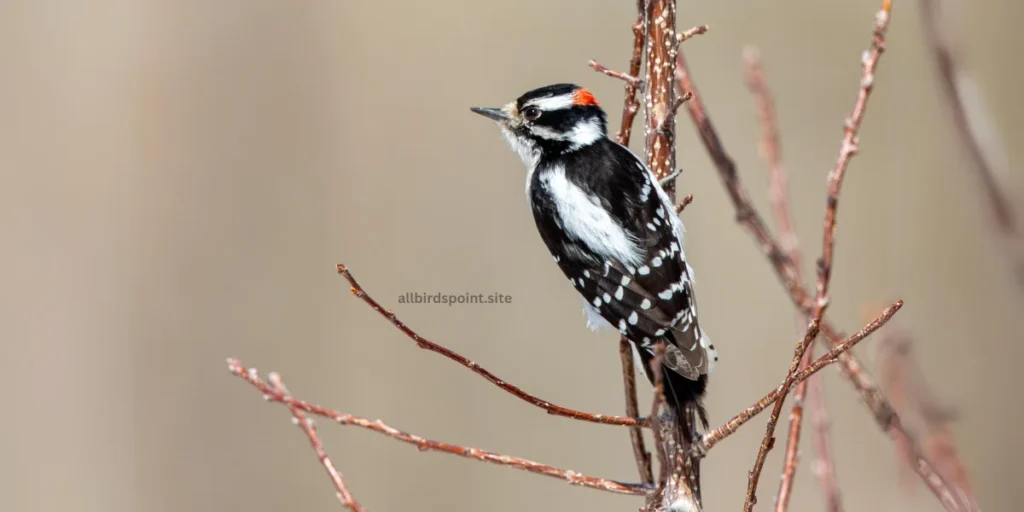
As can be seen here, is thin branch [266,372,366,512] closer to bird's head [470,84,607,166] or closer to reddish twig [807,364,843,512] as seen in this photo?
reddish twig [807,364,843,512]

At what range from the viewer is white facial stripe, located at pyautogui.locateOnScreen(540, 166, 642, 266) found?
257 cm

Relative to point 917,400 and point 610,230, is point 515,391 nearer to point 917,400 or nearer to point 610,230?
point 610,230

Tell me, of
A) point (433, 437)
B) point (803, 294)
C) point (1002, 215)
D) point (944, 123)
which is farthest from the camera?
point (944, 123)

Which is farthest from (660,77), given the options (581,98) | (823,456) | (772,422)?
(772,422)

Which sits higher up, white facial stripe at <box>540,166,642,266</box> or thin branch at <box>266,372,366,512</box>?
white facial stripe at <box>540,166,642,266</box>

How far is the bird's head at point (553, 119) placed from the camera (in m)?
2.84

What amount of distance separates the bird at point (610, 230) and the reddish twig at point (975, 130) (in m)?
0.79

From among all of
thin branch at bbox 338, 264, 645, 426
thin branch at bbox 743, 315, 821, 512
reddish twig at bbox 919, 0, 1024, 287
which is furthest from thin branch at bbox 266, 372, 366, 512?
reddish twig at bbox 919, 0, 1024, 287

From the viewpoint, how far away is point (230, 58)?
4.71 meters

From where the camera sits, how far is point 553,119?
2.88 metres

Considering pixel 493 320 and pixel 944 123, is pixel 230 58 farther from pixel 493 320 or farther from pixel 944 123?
pixel 944 123

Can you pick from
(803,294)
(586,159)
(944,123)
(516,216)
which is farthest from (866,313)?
(944,123)

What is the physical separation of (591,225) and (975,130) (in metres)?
1.17

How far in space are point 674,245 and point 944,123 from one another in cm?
326
